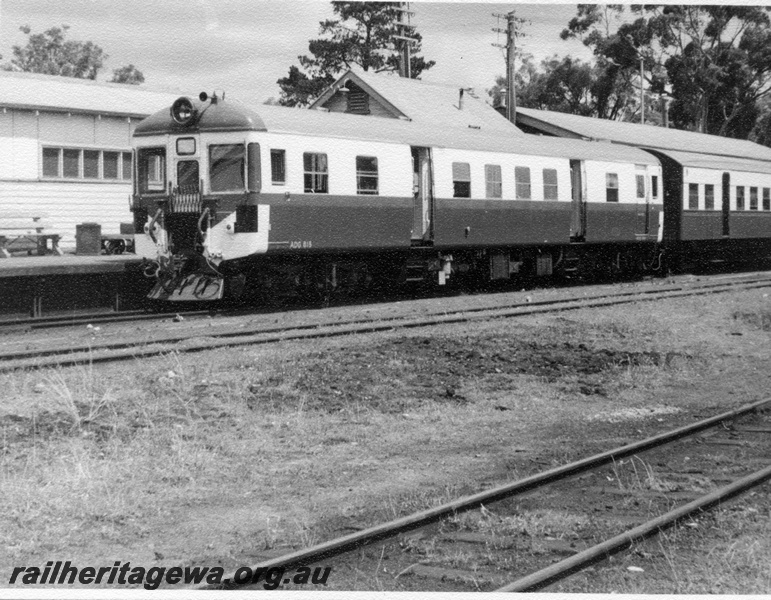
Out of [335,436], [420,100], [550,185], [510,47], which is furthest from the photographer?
[510,47]

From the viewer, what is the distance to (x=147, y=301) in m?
18.6

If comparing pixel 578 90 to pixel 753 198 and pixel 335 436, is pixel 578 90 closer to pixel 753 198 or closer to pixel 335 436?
pixel 753 198

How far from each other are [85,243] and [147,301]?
4613 mm

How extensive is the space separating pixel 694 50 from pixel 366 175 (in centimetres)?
1927

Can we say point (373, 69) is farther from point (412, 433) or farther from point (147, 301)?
point (412, 433)

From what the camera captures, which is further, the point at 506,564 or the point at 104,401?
the point at 104,401

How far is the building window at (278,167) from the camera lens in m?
17.0

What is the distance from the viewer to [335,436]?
8.84 metres

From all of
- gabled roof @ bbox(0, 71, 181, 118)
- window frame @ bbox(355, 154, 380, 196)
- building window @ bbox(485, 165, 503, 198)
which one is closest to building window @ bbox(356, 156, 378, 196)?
window frame @ bbox(355, 154, 380, 196)

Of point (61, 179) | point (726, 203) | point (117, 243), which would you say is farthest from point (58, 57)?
point (726, 203)

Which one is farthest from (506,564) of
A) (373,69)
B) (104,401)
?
(373,69)

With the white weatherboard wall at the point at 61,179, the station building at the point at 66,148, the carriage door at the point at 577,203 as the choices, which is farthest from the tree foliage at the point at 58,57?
the carriage door at the point at 577,203

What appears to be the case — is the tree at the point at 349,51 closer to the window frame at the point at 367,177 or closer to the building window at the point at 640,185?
the window frame at the point at 367,177

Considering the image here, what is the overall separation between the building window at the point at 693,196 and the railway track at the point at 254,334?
24.0ft
